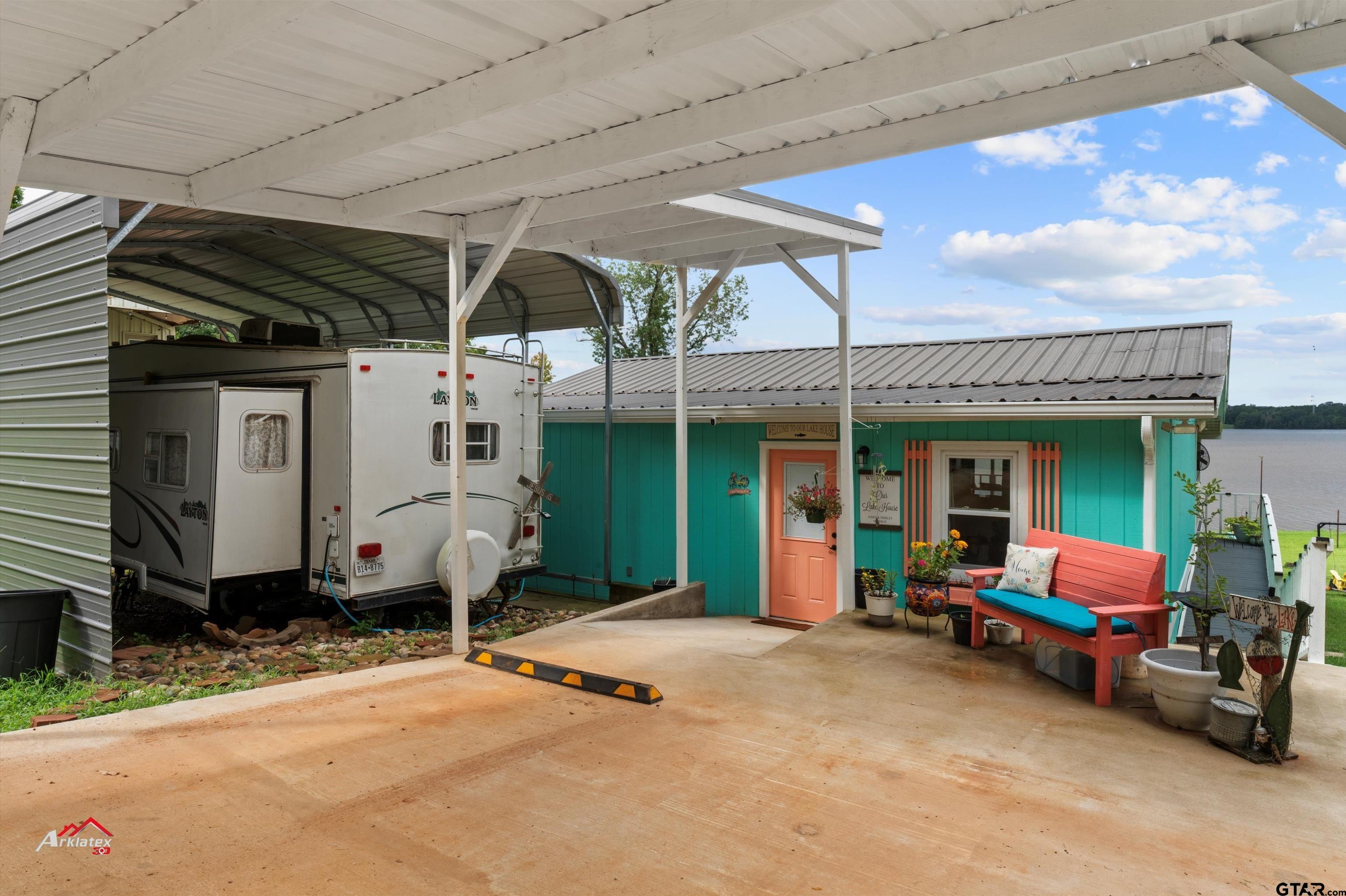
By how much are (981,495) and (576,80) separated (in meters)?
5.90

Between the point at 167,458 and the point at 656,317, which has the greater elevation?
the point at 656,317

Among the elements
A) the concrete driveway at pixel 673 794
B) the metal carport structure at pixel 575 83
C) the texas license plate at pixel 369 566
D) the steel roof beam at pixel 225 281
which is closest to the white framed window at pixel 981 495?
the concrete driveway at pixel 673 794

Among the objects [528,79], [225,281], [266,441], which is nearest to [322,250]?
[225,281]

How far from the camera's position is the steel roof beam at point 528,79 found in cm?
284

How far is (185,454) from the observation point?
749 centimetres

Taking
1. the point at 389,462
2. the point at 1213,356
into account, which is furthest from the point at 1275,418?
the point at 389,462

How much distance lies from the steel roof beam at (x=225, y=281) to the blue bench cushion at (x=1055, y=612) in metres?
10.6

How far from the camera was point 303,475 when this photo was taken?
7.55 meters

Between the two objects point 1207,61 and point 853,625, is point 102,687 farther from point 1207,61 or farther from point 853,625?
point 1207,61

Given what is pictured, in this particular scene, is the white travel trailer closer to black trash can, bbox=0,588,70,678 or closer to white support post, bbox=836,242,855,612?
black trash can, bbox=0,588,70,678

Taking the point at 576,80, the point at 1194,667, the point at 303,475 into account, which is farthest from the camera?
the point at 303,475

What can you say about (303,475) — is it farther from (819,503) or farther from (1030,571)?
(1030,571)

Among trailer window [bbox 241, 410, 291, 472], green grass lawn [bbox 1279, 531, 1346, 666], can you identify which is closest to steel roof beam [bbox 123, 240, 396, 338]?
trailer window [bbox 241, 410, 291, 472]

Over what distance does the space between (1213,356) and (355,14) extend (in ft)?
24.2
